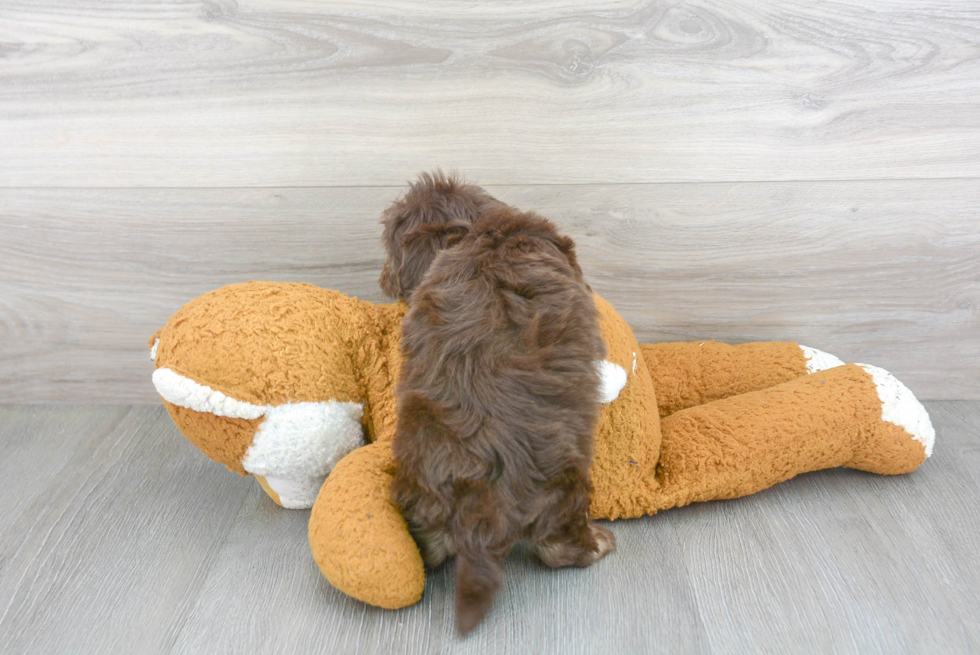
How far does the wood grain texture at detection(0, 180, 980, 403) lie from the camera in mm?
1078

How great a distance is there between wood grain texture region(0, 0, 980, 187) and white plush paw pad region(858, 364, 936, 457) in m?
0.34

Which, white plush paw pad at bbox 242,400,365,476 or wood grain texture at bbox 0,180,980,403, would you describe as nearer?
white plush paw pad at bbox 242,400,365,476

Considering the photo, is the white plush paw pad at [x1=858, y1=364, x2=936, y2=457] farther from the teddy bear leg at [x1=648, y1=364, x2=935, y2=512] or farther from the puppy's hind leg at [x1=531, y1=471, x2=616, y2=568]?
the puppy's hind leg at [x1=531, y1=471, x2=616, y2=568]

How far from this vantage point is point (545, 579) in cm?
78

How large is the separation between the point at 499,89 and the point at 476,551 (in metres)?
0.68

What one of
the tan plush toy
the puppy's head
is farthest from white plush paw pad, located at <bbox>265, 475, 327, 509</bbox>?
the puppy's head

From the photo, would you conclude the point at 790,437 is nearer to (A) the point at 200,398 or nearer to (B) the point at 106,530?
(A) the point at 200,398

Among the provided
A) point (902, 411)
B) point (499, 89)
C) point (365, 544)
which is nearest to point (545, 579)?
point (365, 544)

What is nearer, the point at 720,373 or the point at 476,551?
the point at 476,551

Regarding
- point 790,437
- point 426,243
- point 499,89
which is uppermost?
point 499,89

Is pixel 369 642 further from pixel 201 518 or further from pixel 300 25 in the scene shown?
pixel 300 25

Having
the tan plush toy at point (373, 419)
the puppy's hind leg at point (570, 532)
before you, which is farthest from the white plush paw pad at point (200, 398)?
the puppy's hind leg at point (570, 532)

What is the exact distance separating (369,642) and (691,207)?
78cm

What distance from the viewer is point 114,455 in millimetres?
1099
